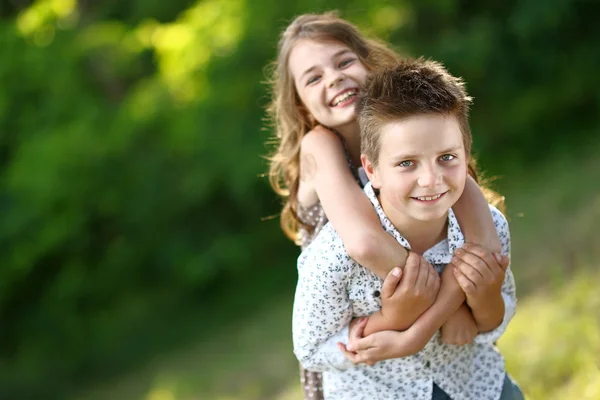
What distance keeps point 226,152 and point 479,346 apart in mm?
4909

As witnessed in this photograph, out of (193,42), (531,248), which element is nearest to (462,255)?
(531,248)

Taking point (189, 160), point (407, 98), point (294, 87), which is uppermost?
point (407, 98)

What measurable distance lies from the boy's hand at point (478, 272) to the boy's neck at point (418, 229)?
0.27ft

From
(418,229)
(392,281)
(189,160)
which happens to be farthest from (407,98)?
(189,160)

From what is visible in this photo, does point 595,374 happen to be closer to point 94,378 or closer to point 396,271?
point 396,271

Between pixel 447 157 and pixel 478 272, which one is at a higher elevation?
pixel 447 157

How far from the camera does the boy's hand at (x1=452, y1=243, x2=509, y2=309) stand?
2.17 metres

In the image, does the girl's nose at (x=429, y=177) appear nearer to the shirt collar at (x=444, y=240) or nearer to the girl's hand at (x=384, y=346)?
the shirt collar at (x=444, y=240)

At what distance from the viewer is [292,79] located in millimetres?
2826

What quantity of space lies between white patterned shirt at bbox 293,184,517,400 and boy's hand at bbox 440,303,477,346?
0.13ft

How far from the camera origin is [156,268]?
8.79m

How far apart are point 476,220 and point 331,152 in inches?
20.7

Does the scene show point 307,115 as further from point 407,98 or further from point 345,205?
point 407,98

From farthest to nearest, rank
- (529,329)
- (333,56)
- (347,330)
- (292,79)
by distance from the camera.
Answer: (529,329)
(292,79)
(333,56)
(347,330)
